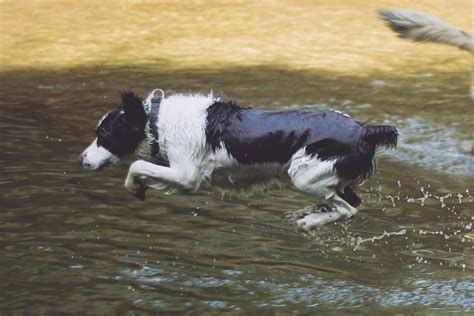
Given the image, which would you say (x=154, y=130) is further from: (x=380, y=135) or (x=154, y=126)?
(x=380, y=135)

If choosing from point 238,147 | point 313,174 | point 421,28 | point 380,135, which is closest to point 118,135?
point 238,147

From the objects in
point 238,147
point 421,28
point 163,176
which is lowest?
point 163,176

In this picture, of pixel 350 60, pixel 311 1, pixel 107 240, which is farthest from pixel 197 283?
pixel 311 1

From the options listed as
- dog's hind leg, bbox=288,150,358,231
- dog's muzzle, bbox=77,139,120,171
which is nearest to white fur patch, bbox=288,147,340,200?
dog's hind leg, bbox=288,150,358,231

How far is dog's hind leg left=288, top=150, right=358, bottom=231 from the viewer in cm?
541

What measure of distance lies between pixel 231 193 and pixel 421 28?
1832 millimetres

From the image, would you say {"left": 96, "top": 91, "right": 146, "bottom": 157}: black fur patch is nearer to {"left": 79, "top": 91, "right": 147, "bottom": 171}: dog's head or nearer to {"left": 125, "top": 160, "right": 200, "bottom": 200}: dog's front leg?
{"left": 79, "top": 91, "right": 147, "bottom": 171}: dog's head

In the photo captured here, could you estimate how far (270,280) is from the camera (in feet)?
17.5

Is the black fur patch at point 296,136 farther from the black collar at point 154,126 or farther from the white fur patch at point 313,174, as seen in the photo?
the black collar at point 154,126

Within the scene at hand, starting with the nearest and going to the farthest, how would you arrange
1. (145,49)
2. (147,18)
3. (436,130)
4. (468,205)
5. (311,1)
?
(468,205) → (436,130) → (145,49) → (147,18) → (311,1)

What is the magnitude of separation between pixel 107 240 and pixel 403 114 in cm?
381

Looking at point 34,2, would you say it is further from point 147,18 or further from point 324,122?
point 324,122

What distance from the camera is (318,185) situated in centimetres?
548

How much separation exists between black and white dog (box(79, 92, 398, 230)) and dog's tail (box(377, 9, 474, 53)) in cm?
121
